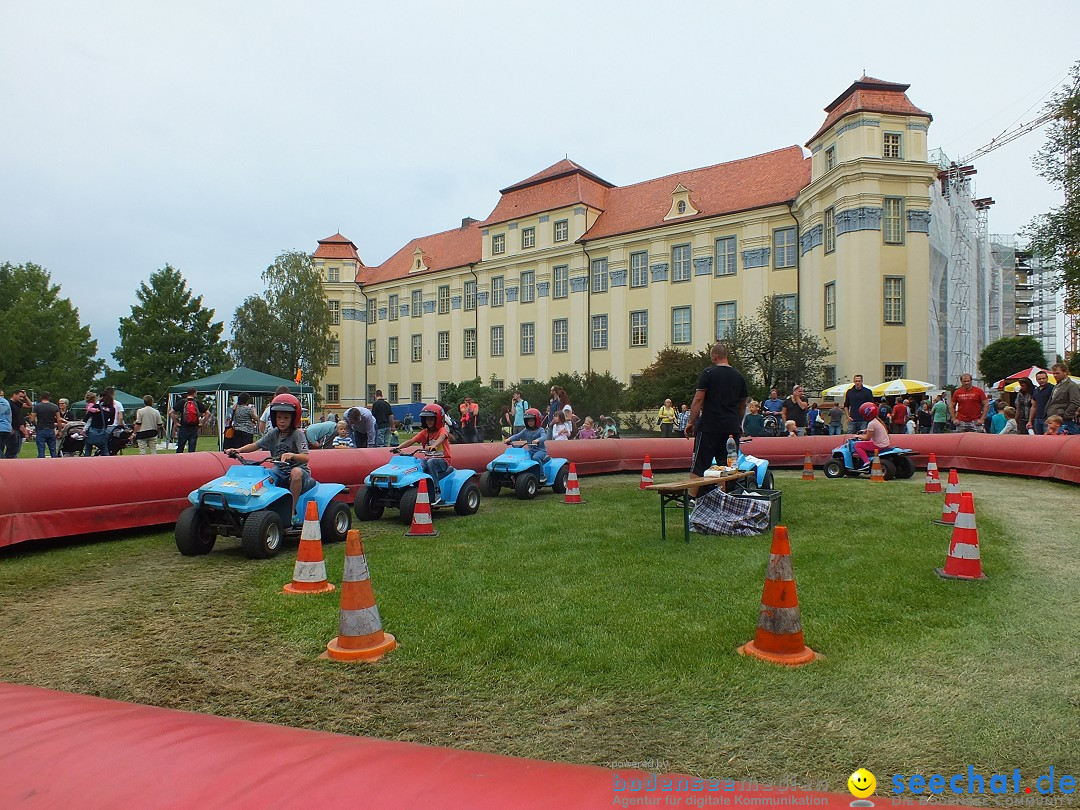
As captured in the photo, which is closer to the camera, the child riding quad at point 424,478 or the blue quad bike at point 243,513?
the blue quad bike at point 243,513

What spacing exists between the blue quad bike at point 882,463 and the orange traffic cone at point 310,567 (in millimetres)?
11249

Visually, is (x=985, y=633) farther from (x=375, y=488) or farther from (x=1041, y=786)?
(x=375, y=488)

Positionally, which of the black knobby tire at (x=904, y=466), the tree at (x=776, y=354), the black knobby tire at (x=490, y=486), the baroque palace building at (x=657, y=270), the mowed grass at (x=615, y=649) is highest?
the baroque palace building at (x=657, y=270)

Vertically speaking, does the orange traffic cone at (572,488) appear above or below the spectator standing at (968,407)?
below

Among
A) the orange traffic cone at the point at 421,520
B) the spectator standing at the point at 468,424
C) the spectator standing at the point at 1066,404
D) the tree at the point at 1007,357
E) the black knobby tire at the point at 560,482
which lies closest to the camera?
the orange traffic cone at the point at 421,520

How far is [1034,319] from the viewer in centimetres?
9281

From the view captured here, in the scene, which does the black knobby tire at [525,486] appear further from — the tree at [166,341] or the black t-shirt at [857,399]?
the tree at [166,341]

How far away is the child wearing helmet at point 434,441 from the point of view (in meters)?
9.14

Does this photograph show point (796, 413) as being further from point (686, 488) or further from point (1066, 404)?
point (686, 488)

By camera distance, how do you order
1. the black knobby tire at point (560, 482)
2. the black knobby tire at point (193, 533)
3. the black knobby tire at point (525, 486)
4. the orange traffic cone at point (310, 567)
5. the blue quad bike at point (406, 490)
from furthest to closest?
the black knobby tire at point (560, 482), the black knobby tire at point (525, 486), the blue quad bike at point (406, 490), the black knobby tire at point (193, 533), the orange traffic cone at point (310, 567)

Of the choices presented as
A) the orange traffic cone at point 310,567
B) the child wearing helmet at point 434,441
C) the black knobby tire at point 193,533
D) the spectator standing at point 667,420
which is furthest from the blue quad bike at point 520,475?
the spectator standing at point 667,420

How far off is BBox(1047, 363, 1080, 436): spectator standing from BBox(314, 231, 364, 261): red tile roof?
5301cm

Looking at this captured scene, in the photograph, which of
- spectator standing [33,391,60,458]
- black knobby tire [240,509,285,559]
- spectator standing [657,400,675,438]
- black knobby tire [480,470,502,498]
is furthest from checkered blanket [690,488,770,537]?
spectator standing [33,391,60,458]

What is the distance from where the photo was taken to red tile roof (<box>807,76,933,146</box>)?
28.3 meters
